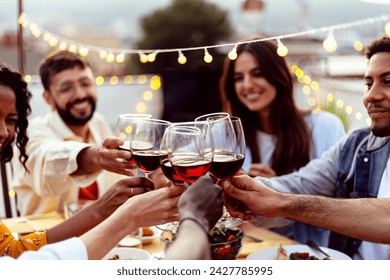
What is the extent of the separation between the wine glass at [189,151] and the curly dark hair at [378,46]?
0.77 metres

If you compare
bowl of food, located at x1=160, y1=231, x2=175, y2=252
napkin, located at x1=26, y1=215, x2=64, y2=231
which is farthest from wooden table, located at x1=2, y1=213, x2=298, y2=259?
bowl of food, located at x1=160, y1=231, x2=175, y2=252

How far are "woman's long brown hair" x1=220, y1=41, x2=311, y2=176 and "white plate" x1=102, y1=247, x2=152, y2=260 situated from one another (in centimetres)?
103

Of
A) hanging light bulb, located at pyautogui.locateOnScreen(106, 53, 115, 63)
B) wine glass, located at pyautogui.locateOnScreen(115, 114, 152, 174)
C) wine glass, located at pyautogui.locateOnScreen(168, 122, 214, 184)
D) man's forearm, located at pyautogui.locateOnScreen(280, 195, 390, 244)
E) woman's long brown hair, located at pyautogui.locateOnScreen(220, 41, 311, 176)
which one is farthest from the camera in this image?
woman's long brown hair, located at pyautogui.locateOnScreen(220, 41, 311, 176)

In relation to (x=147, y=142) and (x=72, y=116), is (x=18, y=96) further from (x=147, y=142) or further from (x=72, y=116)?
(x=72, y=116)

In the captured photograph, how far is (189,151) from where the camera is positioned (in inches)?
45.9

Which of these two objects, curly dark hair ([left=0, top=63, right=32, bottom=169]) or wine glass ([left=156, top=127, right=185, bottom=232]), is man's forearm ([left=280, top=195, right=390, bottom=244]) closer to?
wine glass ([left=156, top=127, right=185, bottom=232])

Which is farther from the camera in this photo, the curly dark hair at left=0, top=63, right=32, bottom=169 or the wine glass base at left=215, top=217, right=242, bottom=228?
the curly dark hair at left=0, top=63, right=32, bottom=169

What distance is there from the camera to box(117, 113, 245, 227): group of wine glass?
3.83ft

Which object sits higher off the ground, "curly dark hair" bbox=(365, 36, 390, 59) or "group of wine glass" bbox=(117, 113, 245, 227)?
"curly dark hair" bbox=(365, 36, 390, 59)

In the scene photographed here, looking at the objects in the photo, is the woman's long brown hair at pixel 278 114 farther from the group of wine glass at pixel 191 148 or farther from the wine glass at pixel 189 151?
the wine glass at pixel 189 151

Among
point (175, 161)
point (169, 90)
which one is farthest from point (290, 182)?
point (169, 90)

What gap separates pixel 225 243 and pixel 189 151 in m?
0.35

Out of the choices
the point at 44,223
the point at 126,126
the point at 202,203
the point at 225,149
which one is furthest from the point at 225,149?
the point at 44,223

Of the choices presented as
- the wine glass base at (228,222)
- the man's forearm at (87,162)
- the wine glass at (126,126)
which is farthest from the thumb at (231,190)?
the man's forearm at (87,162)
